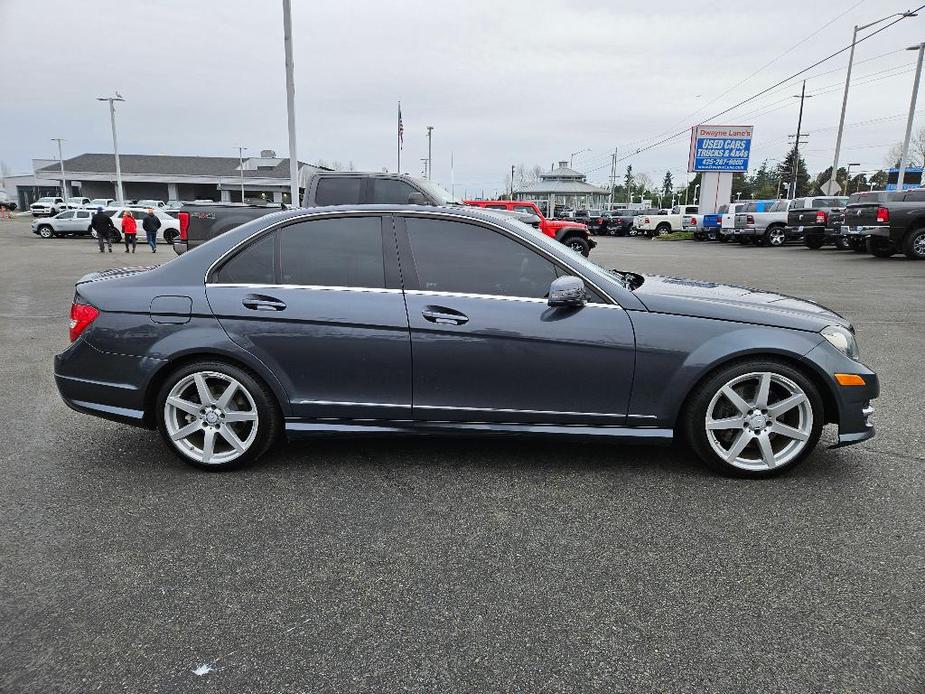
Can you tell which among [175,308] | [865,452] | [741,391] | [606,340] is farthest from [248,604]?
[865,452]

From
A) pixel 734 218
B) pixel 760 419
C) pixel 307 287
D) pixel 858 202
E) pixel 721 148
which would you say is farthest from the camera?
pixel 721 148

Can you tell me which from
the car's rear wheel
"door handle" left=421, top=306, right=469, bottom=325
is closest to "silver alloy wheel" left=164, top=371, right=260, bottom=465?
"door handle" left=421, top=306, right=469, bottom=325

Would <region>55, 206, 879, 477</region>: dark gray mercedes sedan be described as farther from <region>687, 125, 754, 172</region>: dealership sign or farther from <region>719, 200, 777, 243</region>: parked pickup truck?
<region>687, 125, 754, 172</region>: dealership sign

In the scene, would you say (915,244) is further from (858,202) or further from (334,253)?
(334,253)

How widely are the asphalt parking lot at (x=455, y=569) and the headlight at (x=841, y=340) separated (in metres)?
0.71

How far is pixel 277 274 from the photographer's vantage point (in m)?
3.87

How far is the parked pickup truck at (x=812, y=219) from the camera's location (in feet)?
81.9

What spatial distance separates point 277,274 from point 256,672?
2278mm

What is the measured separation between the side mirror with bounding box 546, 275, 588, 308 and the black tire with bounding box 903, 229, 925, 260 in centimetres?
1894

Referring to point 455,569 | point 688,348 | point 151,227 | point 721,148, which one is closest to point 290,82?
point 151,227

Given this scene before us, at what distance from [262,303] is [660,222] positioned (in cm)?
4048

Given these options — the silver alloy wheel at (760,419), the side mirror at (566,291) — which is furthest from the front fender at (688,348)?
the side mirror at (566,291)

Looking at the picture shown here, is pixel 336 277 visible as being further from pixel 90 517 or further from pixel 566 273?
pixel 90 517

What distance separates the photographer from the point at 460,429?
377 centimetres
